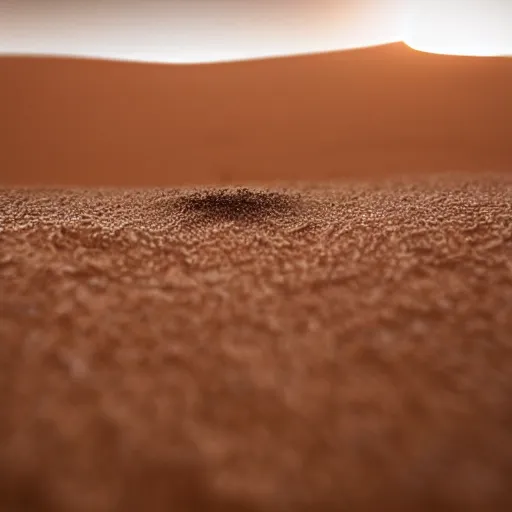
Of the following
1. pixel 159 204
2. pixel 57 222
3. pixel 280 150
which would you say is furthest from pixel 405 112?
pixel 57 222

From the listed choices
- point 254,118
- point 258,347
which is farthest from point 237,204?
point 254,118

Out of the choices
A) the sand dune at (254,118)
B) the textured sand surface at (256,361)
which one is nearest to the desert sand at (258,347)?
the textured sand surface at (256,361)

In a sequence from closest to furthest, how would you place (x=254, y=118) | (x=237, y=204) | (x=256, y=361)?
(x=256, y=361), (x=237, y=204), (x=254, y=118)

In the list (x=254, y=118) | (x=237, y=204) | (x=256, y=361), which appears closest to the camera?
(x=256, y=361)

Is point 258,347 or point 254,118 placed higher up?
point 254,118

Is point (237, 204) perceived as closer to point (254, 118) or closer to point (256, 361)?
point (256, 361)

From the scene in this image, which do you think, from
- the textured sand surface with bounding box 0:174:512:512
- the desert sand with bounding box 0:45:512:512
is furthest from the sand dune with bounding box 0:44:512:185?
the textured sand surface with bounding box 0:174:512:512

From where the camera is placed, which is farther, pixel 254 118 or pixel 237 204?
pixel 254 118
